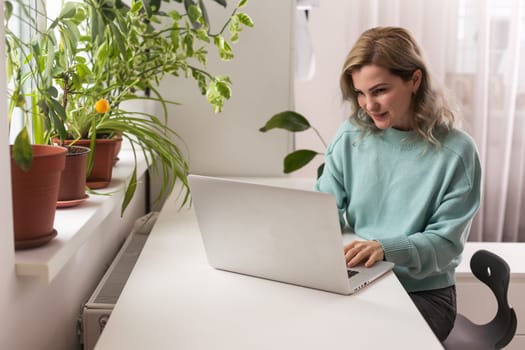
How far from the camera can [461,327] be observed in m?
1.83

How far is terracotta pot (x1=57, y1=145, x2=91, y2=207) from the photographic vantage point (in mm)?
1382

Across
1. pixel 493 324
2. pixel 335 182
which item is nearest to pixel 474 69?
pixel 335 182

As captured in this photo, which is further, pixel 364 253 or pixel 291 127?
pixel 291 127

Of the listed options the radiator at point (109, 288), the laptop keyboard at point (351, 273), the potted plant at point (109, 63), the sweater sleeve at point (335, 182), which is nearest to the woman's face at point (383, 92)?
the sweater sleeve at point (335, 182)

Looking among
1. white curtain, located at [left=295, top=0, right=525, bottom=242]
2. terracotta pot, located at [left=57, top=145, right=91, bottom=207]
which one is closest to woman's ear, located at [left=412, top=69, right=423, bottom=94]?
terracotta pot, located at [left=57, top=145, right=91, bottom=207]

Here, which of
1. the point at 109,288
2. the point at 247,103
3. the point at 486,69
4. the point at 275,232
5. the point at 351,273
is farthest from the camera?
the point at 486,69

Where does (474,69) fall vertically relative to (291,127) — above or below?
above

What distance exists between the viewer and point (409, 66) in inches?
70.6

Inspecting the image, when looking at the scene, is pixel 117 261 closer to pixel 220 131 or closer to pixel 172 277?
pixel 172 277

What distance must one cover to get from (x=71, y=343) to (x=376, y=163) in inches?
33.7

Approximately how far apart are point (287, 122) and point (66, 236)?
117 cm

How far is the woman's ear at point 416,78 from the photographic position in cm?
181

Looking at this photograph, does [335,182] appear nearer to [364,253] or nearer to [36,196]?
[364,253]

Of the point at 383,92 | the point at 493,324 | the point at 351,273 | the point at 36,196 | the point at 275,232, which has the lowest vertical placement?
the point at 493,324
